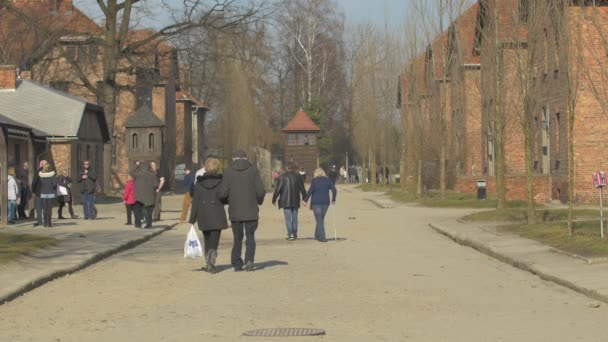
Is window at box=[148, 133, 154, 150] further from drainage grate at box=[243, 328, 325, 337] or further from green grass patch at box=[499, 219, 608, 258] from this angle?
drainage grate at box=[243, 328, 325, 337]

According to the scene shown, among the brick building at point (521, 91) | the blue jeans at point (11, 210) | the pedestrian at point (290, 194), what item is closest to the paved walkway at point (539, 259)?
the brick building at point (521, 91)

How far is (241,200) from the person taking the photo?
1675 centimetres

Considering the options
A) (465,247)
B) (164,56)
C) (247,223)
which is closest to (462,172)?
(164,56)

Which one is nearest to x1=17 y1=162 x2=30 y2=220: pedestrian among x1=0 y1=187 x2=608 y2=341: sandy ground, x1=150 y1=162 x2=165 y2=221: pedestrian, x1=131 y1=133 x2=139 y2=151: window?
x1=150 y1=162 x2=165 y2=221: pedestrian

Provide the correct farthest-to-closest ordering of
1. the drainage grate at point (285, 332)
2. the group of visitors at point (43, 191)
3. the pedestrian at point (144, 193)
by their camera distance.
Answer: the group of visitors at point (43, 191), the pedestrian at point (144, 193), the drainage grate at point (285, 332)

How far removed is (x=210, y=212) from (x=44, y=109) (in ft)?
105

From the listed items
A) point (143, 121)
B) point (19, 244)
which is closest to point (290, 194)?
point (19, 244)

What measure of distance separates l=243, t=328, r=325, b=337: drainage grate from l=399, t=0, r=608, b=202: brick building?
1025 centimetres

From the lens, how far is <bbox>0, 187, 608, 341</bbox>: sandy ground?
10.5 metres

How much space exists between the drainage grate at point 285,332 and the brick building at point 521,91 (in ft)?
33.6

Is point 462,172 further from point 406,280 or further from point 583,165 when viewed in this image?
point 406,280

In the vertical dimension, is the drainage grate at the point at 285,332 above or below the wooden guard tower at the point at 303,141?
below

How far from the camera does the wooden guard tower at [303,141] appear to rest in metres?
94.6

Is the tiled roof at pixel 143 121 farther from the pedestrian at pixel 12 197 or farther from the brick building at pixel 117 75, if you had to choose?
the pedestrian at pixel 12 197
